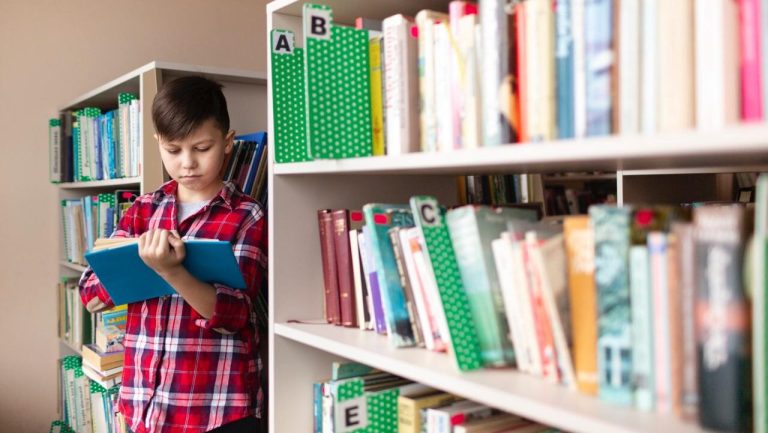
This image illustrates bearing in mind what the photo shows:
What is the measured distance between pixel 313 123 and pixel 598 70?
1.60ft

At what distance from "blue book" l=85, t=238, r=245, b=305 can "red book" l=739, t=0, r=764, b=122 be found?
2.92 ft

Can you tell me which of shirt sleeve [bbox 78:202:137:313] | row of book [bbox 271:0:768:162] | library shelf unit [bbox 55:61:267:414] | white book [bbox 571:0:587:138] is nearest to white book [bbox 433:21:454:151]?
row of book [bbox 271:0:768:162]

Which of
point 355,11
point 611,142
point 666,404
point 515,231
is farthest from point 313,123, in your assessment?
point 666,404

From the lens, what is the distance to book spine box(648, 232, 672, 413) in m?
0.72

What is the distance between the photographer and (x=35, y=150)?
2.87 metres

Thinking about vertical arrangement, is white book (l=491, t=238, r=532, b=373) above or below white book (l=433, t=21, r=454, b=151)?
below

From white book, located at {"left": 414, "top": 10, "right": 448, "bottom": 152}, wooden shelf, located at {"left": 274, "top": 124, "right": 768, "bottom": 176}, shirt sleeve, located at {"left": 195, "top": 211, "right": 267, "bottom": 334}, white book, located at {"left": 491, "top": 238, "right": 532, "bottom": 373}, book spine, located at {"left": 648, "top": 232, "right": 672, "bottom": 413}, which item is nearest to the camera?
wooden shelf, located at {"left": 274, "top": 124, "right": 768, "bottom": 176}

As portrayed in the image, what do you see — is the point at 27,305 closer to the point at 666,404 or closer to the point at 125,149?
the point at 125,149

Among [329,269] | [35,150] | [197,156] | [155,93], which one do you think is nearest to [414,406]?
[329,269]

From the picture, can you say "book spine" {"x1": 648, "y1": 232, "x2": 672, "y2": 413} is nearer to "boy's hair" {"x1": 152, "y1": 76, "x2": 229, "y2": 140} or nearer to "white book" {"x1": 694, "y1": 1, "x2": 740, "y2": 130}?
"white book" {"x1": 694, "y1": 1, "x2": 740, "y2": 130}

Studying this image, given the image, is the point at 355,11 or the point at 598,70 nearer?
the point at 598,70

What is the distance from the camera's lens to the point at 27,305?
112 inches

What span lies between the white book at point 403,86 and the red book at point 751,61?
0.49 meters

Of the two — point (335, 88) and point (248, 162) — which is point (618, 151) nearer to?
point (335, 88)
